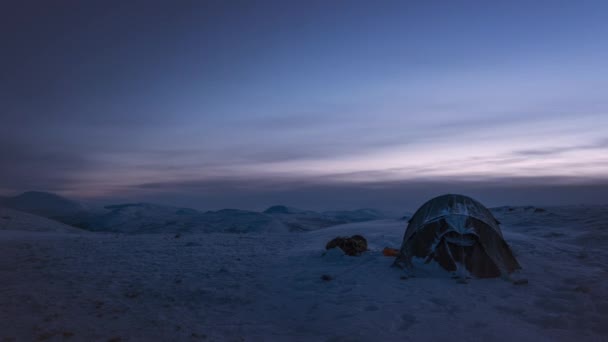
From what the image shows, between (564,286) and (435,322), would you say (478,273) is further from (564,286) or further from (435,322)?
(435,322)

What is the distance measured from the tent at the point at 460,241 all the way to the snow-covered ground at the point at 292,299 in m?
0.42

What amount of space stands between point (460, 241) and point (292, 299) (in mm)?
5232

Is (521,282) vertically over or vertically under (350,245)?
under

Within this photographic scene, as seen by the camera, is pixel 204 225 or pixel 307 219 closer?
pixel 204 225

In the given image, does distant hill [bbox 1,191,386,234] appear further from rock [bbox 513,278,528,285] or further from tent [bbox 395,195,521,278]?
rock [bbox 513,278,528,285]

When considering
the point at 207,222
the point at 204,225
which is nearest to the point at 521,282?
the point at 204,225

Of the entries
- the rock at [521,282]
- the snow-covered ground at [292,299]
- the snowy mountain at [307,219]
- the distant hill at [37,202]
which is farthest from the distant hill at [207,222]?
the distant hill at [37,202]

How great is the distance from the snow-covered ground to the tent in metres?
0.42

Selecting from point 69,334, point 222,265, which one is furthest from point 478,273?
point 69,334

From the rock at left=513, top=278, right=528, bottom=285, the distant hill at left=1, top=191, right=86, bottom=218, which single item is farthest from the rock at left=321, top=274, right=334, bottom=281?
the distant hill at left=1, top=191, right=86, bottom=218

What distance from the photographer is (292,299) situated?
861 centimetres

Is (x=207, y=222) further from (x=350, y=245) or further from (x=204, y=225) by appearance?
(x=350, y=245)

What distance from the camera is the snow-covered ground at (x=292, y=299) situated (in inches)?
255

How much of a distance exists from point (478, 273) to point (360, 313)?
4302 mm
